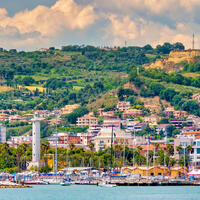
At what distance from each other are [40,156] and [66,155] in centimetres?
464

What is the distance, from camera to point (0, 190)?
134000mm

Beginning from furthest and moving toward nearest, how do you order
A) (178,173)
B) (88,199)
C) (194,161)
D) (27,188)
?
(194,161)
(178,173)
(27,188)
(88,199)

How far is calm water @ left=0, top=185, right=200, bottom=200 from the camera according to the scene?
116 m

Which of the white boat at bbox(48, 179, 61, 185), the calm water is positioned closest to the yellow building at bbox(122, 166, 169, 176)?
the calm water

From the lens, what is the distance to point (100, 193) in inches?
4847

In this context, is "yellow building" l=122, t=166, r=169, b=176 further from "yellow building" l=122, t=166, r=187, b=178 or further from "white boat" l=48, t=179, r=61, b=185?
"white boat" l=48, t=179, r=61, b=185

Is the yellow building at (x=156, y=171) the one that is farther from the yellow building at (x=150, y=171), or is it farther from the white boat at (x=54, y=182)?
the white boat at (x=54, y=182)

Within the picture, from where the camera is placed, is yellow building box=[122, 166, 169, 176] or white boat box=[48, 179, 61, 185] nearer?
white boat box=[48, 179, 61, 185]

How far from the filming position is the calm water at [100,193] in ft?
381

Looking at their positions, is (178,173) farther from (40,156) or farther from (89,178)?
(40,156)

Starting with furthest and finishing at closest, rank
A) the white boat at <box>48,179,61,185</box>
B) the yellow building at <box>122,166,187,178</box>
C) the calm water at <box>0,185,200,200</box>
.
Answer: the yellow building at <box>122,166,187,178</box> → the white boat at <box>48,179,61,185</box> → the calm water at <box>0,185,200,200</box>

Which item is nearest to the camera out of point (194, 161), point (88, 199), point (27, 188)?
point (88, 199)

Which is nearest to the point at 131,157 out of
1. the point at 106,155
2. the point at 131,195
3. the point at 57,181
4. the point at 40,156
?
the point at 106,155

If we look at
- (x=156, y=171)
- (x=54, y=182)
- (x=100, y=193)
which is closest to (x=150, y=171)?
(x=156, y=171)
